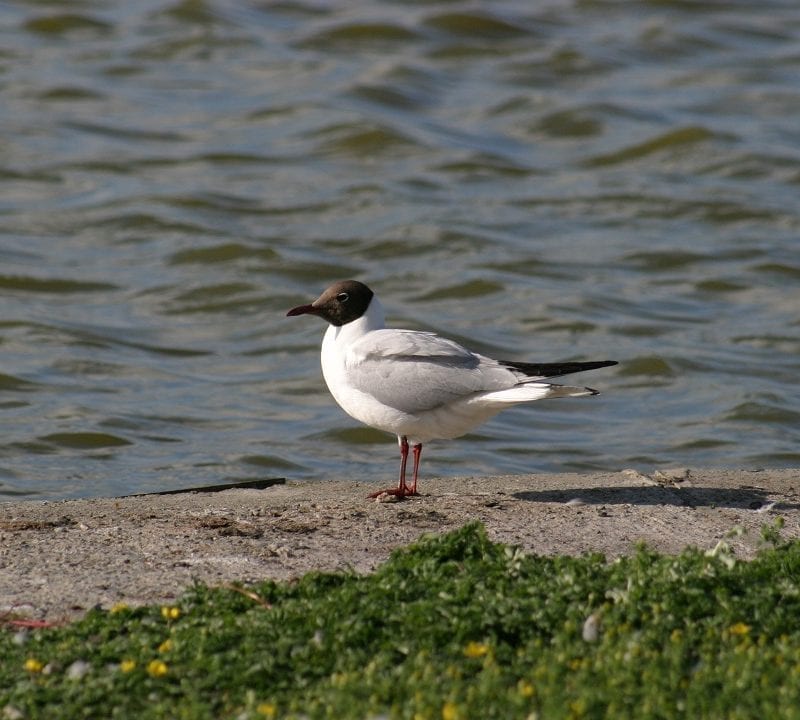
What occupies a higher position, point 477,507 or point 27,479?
point 477,507

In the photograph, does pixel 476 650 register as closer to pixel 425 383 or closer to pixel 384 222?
pixel 425 383

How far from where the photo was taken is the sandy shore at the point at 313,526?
5.65 metres

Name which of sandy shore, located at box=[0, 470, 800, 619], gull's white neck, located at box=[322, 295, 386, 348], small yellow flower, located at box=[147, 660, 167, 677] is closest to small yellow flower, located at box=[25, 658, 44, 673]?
small yellow flower, located at box=[147, 660, 167, 677]

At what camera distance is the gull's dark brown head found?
764 centimetres

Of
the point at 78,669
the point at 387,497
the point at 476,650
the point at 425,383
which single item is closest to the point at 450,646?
the point at 476,650

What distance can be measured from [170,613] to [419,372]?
8.30 feet

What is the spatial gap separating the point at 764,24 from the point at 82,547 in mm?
17516

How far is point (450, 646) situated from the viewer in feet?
14.9

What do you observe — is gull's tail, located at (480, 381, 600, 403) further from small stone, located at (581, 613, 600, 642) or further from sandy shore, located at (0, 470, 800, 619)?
small stone, located at (581, 613, 600, 642)

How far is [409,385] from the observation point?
7.13 m

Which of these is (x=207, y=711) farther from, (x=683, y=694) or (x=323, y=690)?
(x=683, y=694)

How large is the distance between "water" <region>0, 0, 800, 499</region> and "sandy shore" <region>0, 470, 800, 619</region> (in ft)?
6.41

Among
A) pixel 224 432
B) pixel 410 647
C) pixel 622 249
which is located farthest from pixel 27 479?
pixel 622 249

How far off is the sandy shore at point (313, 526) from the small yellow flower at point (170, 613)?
0.39m
